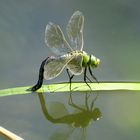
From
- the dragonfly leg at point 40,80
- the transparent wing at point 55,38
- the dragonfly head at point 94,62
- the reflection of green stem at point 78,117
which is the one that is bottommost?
the reflection of green stem at point 78,117

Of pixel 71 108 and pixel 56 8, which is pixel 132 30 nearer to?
pixel 56 8

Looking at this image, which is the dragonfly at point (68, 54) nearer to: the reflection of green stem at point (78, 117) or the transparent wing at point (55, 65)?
the transparent wing at point (55, 65)

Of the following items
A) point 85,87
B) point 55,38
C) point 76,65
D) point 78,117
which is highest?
point 55,38

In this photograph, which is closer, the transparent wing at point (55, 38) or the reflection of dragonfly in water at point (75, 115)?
the reflection of dragonfly in water at point (75, 115)

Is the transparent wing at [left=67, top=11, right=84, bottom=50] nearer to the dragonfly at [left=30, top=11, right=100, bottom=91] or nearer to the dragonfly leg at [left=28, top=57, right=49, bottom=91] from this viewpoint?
the dragonfly at [left=30, top=11, right=100, bottom=91]

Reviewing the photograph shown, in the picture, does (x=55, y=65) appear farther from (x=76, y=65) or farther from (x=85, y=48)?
(x=85, y=48)

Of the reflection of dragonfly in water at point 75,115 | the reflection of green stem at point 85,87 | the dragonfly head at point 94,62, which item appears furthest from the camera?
the dragonfly head at point 94,62

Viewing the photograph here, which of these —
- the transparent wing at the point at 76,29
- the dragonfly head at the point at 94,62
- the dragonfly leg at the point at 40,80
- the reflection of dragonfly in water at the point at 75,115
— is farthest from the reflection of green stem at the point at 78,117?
the transparent wing at the point at 76,29

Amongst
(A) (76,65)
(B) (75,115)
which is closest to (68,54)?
(A) (76,65)
